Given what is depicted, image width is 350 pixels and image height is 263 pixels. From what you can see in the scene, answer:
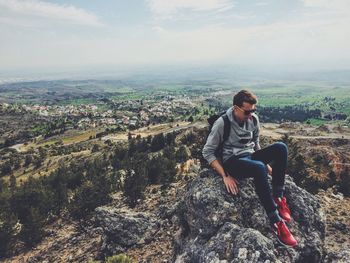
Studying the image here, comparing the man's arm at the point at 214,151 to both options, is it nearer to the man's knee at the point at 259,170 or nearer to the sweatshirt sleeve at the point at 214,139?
the sweatshirt sleeve at the point at 214,139

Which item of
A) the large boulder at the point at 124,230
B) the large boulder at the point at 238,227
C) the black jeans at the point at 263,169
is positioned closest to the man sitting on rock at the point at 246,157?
the black jeans at the point at 263,169

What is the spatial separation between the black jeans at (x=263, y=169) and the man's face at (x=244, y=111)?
869 millimetres

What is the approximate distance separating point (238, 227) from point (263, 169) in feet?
4.17

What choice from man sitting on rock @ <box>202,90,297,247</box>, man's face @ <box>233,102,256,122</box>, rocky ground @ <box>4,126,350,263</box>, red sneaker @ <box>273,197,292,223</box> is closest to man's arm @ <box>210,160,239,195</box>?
man sitting on rock @ <box>202,90,297,247</box>

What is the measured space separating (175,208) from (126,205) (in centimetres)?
473

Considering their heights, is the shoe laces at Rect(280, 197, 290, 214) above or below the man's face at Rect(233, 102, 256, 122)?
below

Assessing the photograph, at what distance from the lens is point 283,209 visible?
295 inches

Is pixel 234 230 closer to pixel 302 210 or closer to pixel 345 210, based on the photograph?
pixel 302 210

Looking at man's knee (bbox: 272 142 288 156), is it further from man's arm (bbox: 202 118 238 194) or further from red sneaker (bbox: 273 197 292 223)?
man's arm (bbox: 202 118 238 194)

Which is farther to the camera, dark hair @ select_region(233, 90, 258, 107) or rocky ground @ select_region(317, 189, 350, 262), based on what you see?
rocky ground @ select_region(317, 189, 350, 262)

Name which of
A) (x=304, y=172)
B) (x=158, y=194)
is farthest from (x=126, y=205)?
(x=304, y=172)

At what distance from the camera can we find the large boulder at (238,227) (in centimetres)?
657

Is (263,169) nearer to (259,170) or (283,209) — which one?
(259,170)

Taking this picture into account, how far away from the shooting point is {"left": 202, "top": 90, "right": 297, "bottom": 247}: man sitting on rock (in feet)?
23.6
